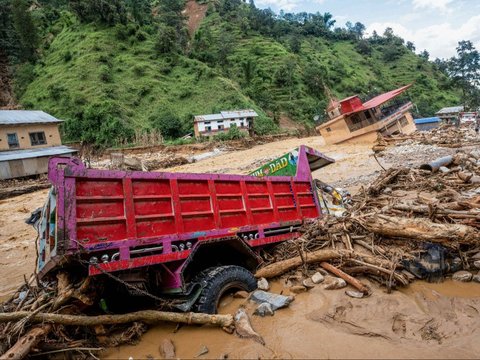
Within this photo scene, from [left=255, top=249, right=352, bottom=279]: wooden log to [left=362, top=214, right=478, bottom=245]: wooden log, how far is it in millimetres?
792

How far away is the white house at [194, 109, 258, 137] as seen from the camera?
37625mm

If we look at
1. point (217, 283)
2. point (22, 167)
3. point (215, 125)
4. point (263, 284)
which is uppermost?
point (215, 125)

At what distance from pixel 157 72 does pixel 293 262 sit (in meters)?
48.5

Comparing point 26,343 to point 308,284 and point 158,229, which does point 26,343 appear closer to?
point 158,229

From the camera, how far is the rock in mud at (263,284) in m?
4.48

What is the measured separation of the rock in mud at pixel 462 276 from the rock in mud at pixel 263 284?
2474 mm

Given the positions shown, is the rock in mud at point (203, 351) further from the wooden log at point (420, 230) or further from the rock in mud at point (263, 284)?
the wooden log at point (420, 230)

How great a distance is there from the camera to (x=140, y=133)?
3484cm

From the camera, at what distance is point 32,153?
24.2 m

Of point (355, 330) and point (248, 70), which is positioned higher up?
point (248, 70)

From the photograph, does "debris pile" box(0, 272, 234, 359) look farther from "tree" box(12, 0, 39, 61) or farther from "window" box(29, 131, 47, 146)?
"tree" box(12, 0, 39, 61)

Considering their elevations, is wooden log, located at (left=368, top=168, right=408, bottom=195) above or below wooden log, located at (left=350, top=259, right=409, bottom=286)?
above

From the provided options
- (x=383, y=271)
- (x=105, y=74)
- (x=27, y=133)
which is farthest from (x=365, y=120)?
(x=105, y=74)

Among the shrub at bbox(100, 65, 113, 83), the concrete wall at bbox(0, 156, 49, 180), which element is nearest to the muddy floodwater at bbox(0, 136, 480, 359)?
the concrete wall at bbox(0, 156, 49, 180)
